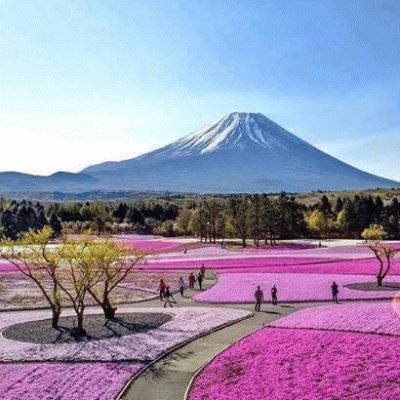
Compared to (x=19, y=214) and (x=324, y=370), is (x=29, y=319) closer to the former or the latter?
(x=324, y=370)

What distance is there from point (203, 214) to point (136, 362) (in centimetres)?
9259

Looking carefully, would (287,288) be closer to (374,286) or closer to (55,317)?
(374,286)

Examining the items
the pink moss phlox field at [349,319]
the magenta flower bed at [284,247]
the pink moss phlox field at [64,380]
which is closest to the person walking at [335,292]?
the pink moss phlox field at [349,319]

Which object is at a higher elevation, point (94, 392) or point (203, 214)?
point (203, 214)

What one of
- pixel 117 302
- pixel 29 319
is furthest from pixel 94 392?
pixel 117 302

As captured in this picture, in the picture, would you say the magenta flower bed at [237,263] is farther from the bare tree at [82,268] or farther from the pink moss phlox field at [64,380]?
the pink moss phlox field at [64,380]

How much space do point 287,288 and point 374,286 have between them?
704cm

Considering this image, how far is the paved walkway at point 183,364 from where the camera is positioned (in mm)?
26375

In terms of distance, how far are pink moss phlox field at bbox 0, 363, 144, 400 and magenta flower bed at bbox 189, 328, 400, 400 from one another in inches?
146

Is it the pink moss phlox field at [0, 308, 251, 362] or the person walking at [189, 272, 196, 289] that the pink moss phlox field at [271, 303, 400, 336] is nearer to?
the pink moss phlox field at [0, 308, 251, 362]

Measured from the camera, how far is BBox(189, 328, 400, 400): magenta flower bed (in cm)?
2520

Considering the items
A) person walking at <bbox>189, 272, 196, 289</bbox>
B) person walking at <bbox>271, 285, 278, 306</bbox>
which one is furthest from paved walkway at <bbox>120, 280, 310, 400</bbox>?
person walking at <bbox>189, 272, 196, 289</bbox>

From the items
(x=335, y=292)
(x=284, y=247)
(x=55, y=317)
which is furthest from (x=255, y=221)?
(x=55, y=317)

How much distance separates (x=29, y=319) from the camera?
4300cm
